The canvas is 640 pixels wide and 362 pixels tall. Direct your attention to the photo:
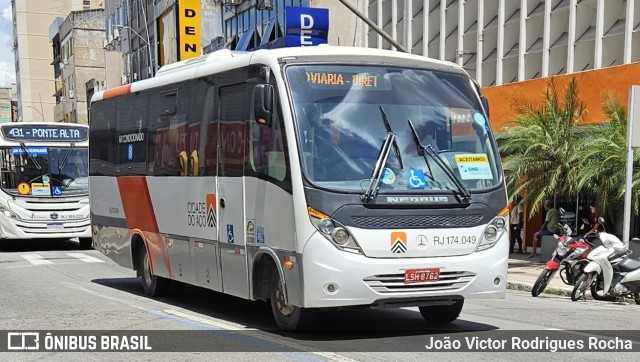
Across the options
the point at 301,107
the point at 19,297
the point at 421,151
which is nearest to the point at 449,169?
the point at 421,151

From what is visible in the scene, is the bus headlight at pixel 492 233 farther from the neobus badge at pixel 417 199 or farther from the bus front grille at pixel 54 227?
the bus front grille at pixel 54 227

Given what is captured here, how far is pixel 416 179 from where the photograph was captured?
30.8 feet

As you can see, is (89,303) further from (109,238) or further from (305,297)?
(305,297)

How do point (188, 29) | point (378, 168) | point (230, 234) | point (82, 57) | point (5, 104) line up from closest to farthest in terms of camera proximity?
point (378, 168) < point (230, 234) < point (188, 29) < point (82, 57) < point (5, 104)

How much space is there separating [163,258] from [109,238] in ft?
9.15

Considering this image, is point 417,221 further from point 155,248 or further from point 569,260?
point 569,260

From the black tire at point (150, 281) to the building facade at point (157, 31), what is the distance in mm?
30792

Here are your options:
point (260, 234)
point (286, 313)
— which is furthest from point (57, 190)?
point (286, 313)

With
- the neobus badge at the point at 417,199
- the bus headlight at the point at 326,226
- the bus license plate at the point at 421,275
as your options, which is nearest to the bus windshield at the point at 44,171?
the bus headlight at the point at 326,226

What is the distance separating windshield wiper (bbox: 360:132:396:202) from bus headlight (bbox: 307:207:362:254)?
0.39m

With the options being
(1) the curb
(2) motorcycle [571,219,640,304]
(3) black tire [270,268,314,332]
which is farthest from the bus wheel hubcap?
(1) the curb

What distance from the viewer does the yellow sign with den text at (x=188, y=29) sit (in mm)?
46938

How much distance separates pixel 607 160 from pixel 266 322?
33.2 ft

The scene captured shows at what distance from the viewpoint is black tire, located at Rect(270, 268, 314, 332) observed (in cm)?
955
